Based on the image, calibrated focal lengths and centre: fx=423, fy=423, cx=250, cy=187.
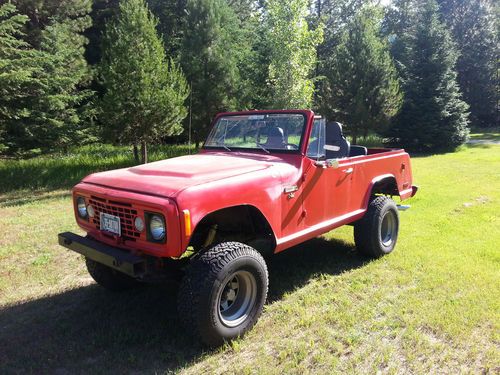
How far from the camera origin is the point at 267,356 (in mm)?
3262

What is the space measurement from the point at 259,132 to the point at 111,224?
6.43 ft

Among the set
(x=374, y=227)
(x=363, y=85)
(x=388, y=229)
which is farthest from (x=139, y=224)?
(x=363, y=85)

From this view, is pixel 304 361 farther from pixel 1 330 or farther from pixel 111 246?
pixel 1 330

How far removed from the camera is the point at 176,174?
3.58 metres

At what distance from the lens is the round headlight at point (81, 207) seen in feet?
12.7

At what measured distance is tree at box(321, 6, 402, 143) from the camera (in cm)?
1955

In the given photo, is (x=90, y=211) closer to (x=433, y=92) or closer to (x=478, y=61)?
(x=433, y=92)

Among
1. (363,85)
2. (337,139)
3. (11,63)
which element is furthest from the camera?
(363,85)

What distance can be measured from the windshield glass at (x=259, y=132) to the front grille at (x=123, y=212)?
1.72m

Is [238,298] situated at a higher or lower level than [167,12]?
lower

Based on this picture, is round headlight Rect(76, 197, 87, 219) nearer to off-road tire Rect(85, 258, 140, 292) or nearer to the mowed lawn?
off-road tire Rect(85, 258, 140, 292)

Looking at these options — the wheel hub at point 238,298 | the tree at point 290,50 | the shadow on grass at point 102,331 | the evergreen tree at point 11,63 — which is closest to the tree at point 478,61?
the tree at point 290,50

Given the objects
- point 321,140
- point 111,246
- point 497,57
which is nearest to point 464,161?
point 321,140

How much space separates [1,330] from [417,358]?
349 centimetres
